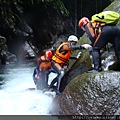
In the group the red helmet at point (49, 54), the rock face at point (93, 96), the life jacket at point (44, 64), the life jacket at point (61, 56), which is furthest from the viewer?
the life jacket at point (44, 64)

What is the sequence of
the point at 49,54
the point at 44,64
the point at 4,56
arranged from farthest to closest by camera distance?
the point at 4,56 → the point at 44,64 → the point at 49,54

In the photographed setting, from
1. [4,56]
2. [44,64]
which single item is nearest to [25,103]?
[44,64]

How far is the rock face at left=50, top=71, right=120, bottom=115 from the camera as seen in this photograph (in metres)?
3.95

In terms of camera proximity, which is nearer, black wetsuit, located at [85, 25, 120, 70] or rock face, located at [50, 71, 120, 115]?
rock face, located at [50, 71, 120, 115]

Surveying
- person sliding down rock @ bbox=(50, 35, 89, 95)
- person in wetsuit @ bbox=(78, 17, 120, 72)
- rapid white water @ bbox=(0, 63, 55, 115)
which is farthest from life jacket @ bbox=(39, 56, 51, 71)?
person in wetsuit @ bbox=(78, 17, 120, 72)

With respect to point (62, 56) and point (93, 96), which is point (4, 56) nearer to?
point (62, 56)

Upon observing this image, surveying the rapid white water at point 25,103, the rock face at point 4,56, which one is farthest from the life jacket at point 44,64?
the rock face at point 4,56

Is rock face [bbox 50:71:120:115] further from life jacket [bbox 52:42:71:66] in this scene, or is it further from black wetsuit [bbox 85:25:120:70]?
life jacket [bbox 52:42:71:66]

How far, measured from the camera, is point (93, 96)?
4078 millimetres

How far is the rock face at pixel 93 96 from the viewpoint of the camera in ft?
12.9

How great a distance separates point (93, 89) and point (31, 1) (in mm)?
15540

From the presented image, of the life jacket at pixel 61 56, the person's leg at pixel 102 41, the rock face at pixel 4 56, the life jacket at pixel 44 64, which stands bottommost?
Result: the rock face at pixel 4 56

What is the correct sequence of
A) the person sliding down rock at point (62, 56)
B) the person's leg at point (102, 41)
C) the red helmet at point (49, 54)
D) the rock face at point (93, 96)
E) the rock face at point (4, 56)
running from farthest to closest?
the rock face at point (4, 56) → the red helmet at point (49, 54) → the person sliding down rock at point (62, 56) → the person's leg at point (102, 41) → the rock face at point (93, 96)

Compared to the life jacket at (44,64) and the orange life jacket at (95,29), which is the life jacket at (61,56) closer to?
the life jacket at (44,64)
